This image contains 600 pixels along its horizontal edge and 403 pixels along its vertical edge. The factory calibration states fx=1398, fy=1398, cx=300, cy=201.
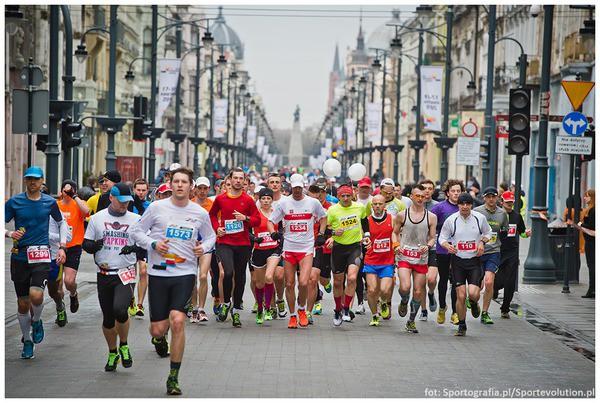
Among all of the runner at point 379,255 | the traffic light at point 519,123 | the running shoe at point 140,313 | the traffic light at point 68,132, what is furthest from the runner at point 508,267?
the traffic light at point 68,132

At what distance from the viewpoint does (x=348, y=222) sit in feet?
51.0

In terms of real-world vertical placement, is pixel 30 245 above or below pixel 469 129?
below

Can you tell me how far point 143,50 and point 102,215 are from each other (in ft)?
255

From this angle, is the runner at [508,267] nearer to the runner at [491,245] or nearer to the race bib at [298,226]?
the runner at [491,245]

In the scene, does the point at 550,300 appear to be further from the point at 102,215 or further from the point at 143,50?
the point at 143,50

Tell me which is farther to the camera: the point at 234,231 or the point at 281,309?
the point at 281,309

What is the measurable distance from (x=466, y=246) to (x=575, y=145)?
5655 mm

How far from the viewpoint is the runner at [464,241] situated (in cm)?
1492

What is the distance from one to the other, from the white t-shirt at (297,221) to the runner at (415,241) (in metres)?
0.93

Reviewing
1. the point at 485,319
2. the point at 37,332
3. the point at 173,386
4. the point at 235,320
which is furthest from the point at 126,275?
the point at 485,319

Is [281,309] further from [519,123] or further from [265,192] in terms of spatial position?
[519,123]

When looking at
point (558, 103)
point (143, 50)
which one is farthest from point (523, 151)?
point (143, 50)

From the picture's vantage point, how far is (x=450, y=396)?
33.5 ft

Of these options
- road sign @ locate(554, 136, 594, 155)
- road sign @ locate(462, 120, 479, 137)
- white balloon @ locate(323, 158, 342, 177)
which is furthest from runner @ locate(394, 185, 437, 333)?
road sign @ locate(462, 120, 479, 137)
